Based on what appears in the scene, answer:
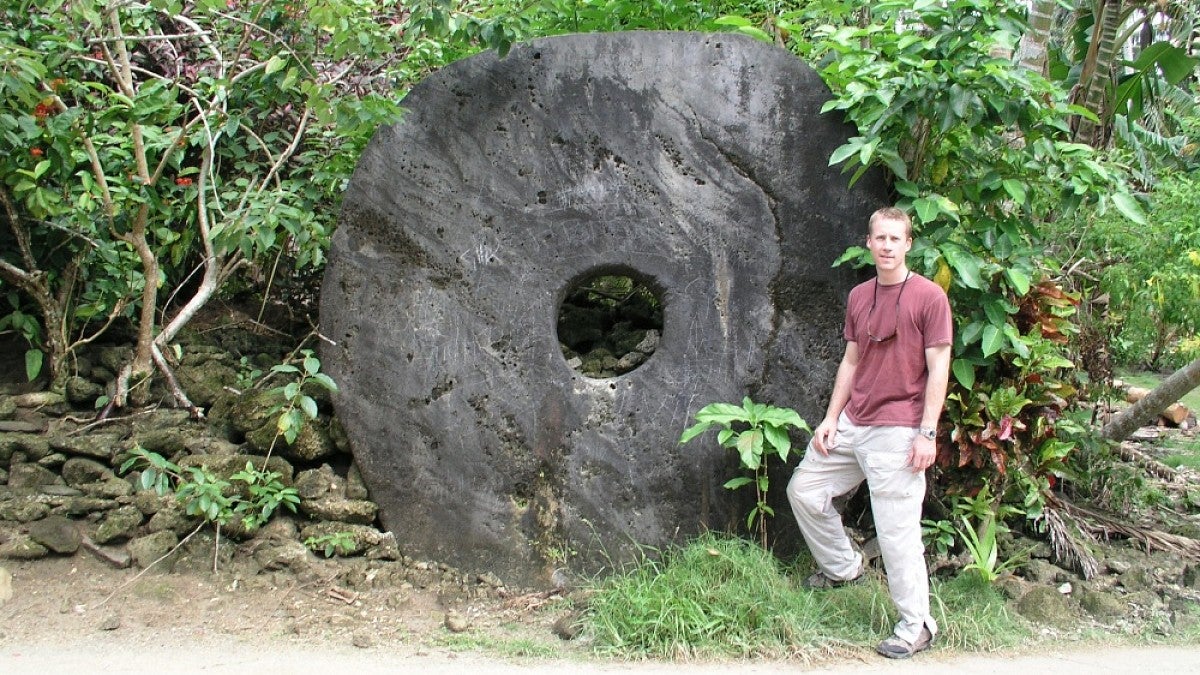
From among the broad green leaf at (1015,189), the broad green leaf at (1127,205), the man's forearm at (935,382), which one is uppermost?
the broad green leaf at (1015,189)

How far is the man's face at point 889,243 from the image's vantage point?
2932mm

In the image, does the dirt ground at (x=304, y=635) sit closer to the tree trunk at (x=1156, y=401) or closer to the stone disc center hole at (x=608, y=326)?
the stone disc center hole at (x=608, y=326)

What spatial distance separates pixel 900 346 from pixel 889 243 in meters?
0.31

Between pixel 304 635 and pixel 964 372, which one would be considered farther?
Answer: pixel 964 372

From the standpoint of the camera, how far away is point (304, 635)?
3.09 metres

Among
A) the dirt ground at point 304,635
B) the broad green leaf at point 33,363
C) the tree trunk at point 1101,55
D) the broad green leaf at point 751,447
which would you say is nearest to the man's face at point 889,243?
the broad green leaf at point 751,447

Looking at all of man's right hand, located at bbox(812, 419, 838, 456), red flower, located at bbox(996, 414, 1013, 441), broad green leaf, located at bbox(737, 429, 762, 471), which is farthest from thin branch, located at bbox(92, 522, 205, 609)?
red flower, located at bbox(996, 414, 1013, 441)

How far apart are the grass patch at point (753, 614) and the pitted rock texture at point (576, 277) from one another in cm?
28

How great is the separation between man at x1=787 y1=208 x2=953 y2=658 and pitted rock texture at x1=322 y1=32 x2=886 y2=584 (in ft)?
1.62

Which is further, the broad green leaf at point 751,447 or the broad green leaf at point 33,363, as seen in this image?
the broad green leaf at point 33,363

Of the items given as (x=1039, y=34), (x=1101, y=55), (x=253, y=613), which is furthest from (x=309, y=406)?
(x=1101, y=55)

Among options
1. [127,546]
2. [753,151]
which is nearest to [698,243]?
[753,151]

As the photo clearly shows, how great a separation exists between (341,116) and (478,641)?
185 centimetres

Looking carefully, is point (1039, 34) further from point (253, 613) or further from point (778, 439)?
point (253, 613)
